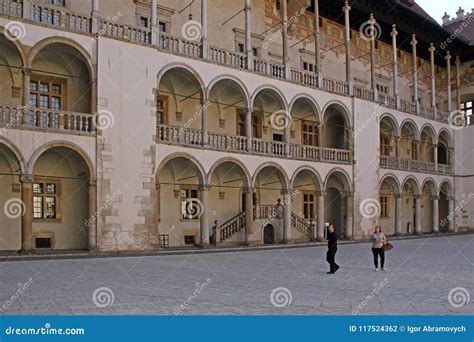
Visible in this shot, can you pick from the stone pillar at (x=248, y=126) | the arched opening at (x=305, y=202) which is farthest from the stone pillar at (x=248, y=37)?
the arched opening at (x=305, y=202)

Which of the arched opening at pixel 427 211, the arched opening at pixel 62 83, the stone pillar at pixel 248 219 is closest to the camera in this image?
the arched opening at pixel 62 83

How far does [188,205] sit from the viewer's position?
24812 millimetres

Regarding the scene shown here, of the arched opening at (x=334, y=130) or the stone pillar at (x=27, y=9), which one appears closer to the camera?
the stone pillar at (x=27, y=9)

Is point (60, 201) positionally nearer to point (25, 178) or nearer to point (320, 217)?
point (25, 178)

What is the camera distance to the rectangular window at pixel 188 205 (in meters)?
24.6

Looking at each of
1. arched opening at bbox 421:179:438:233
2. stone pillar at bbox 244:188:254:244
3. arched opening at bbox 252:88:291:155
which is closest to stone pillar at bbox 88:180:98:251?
stone pillar at bbox 244:188:254:244

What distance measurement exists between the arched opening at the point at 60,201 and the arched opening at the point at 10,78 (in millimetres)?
2260

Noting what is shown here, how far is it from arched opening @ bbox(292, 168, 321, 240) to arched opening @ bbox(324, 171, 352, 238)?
A: 1.10m

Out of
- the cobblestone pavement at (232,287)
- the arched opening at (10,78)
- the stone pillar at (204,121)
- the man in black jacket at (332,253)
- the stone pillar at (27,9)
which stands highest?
the stone pillar at (27,9)

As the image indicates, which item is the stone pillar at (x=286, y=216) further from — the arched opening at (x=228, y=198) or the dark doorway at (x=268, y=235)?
the arched opening at (x=228, y=198)

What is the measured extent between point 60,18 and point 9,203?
6744 millimetres

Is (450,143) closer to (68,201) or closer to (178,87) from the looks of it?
(178,87)

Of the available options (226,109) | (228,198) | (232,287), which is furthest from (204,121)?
(232,287)

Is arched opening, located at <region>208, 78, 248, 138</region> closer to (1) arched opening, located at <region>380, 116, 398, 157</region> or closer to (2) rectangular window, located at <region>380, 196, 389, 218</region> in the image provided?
(1) arched opening, located at <region>380, 116, 398, 157</region>
